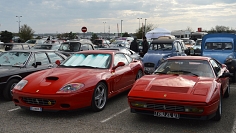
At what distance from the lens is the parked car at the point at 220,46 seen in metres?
11.4

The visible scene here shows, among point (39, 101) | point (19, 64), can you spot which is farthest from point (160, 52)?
point (39, 101)

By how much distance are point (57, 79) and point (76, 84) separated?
20.5 inches

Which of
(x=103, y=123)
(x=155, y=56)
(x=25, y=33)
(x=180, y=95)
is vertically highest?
(x=25, y=33)

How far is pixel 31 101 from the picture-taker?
5562mm

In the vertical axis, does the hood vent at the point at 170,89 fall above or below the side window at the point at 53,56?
below

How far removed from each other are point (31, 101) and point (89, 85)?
4.09 ft

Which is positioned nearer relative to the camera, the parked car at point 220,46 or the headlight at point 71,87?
the headlight at point 71,87

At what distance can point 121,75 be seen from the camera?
7094mm

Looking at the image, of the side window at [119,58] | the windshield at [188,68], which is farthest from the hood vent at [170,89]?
the side window at [119,58]

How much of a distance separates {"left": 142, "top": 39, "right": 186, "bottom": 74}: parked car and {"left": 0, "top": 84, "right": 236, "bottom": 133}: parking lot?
5737mm

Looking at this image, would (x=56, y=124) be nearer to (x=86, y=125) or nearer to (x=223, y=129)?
(x=86, y=125)

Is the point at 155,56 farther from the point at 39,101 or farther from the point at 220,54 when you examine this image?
the point at 39,101

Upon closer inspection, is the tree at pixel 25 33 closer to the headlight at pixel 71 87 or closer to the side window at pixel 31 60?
the side window at pixel 31 60

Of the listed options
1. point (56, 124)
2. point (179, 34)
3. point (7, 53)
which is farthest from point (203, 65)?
point (179, 34)
